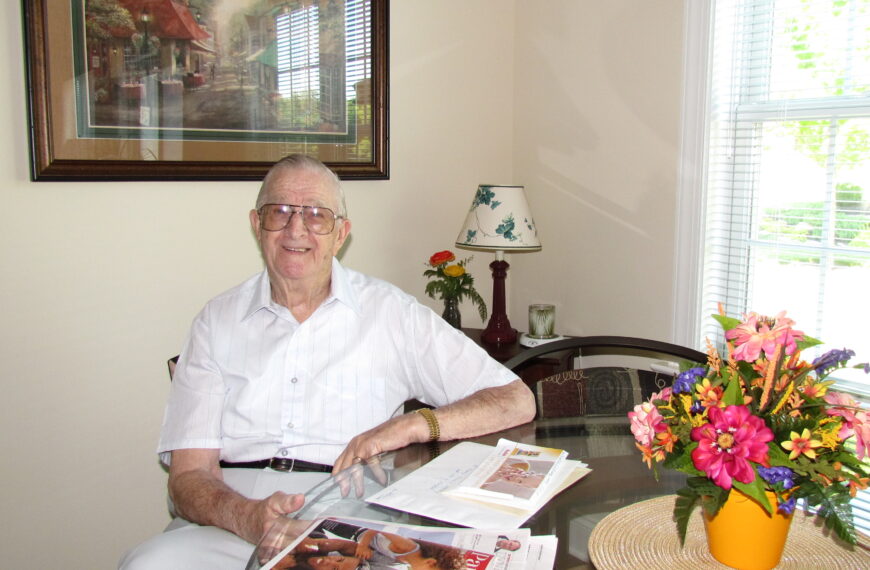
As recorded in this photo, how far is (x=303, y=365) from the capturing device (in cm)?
182

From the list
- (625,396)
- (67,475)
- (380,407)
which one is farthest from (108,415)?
(625,396)

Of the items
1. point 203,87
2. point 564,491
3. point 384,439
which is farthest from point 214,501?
point 203,87

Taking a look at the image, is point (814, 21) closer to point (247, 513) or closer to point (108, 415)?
point (247, 513)

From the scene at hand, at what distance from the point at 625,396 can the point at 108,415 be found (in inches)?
59.2

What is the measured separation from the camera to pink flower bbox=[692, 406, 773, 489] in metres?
0.96

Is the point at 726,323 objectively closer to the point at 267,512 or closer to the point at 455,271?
the point at 267,512

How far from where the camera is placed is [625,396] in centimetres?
190

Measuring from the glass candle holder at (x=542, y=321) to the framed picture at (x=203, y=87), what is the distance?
0.76 metres

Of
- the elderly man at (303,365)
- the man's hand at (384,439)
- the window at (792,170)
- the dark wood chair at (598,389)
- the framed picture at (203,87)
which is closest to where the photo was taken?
the man's hand at (384,439)

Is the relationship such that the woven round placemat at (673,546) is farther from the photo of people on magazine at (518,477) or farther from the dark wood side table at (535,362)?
the dark wood side table at (535,362)

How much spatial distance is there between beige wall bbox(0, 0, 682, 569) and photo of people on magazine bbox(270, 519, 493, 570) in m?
1.38

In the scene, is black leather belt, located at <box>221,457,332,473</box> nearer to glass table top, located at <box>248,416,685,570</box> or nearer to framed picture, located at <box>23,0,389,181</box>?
glass table top, located at <box>248,416,685,570</box>

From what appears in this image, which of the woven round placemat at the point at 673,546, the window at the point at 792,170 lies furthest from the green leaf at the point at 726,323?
the window at the point at 792,170

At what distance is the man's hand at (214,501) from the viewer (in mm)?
1353
